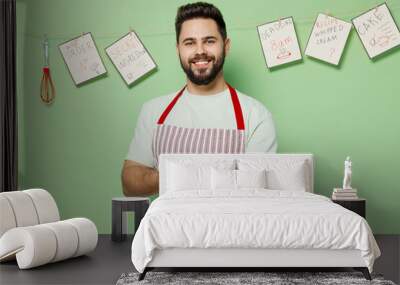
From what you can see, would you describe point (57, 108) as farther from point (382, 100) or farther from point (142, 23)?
point (382, 100)

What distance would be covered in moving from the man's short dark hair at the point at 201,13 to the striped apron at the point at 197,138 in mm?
606

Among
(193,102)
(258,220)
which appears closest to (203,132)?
(193,102)

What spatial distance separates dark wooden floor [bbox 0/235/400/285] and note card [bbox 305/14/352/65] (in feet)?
6.20

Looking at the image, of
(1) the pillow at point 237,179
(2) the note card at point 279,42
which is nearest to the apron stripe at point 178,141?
(1) the pillow at point 237,179

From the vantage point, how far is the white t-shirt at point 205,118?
6340mm

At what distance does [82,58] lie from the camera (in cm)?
656

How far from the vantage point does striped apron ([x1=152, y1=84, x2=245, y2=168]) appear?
6277 mm

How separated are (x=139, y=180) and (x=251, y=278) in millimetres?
2400

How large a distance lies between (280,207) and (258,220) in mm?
282

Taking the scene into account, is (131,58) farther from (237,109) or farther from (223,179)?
(223,179)

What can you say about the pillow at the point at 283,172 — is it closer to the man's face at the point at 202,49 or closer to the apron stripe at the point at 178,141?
the apron stripe at the point at 178,141

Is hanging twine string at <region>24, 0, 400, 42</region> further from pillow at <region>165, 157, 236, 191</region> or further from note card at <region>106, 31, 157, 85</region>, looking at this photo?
pillow at <region>165, 157, 236, 191</region>

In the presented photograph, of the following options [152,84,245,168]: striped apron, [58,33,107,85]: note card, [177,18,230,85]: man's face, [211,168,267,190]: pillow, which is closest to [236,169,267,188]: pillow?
[211,168,267,190]: pillow

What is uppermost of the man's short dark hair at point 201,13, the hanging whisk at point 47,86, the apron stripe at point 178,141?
the man's short dark hair at point 201,13
